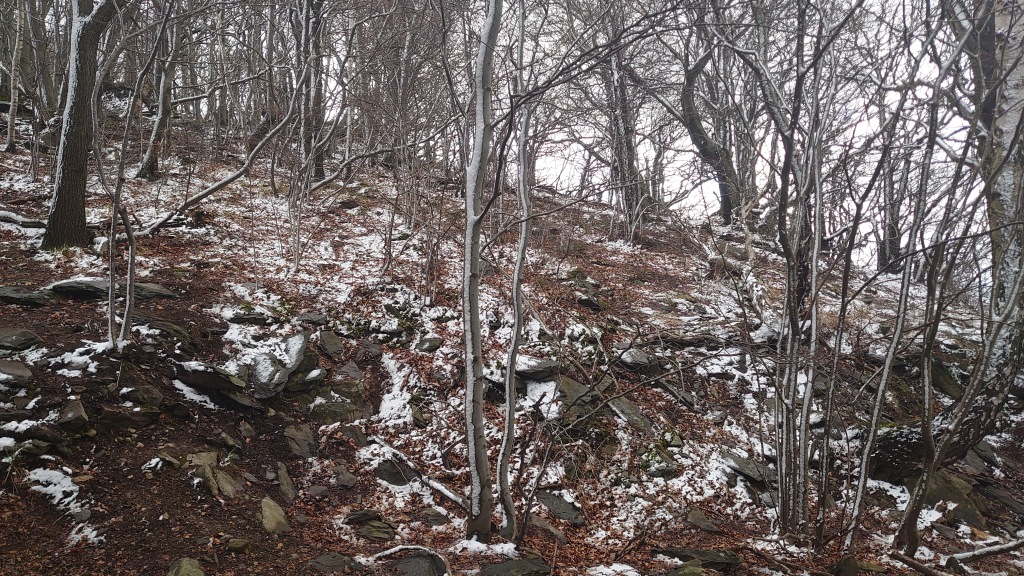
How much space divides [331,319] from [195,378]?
5.96ft

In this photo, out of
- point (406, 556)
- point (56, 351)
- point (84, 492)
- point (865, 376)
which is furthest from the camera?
point (865, 376)

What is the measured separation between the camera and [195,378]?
12.5 ft

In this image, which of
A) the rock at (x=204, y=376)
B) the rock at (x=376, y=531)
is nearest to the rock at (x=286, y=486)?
the rock at (x=376, y=531)

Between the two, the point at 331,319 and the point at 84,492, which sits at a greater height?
the point at 331,319

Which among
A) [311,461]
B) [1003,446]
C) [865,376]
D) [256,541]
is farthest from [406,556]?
[1003,446]

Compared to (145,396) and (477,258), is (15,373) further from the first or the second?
(477,258)

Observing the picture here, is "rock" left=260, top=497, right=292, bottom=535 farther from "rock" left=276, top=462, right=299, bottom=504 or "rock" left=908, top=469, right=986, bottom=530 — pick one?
"rock" left=908, top=469, right=986, bottom=530

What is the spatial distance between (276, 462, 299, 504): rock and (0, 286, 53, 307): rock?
105 inches

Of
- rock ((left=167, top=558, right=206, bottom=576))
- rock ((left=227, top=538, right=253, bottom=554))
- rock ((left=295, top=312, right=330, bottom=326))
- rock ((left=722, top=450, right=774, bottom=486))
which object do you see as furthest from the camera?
rock ((left=295, top=312, right=330, bottom=326))

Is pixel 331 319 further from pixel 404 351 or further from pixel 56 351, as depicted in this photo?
pixel 56 351

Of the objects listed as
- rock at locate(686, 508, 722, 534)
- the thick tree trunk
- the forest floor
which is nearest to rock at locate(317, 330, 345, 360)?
the forest floor

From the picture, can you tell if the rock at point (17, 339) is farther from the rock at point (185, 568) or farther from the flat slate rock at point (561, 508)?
the flat slate rock at point (561, 508)

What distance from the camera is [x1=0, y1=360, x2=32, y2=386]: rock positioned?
303 cm

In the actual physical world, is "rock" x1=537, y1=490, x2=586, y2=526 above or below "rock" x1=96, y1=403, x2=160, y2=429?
below
